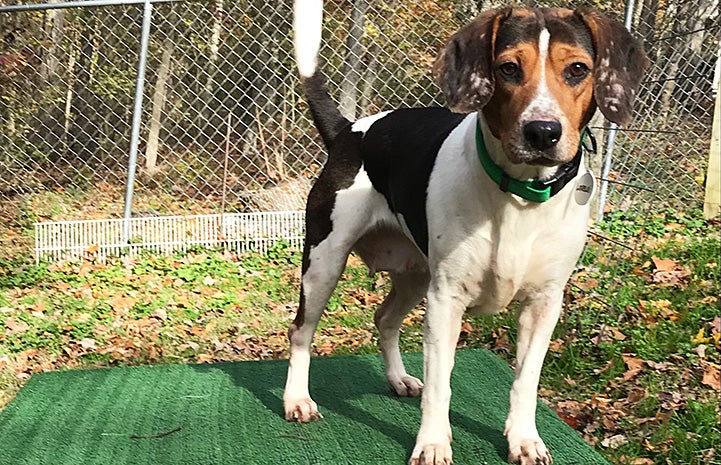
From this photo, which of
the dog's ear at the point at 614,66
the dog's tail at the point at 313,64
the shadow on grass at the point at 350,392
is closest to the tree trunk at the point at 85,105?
the shadow on grass at the point at 350,392


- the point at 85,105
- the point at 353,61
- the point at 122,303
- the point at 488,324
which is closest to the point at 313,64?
the point at 488,324

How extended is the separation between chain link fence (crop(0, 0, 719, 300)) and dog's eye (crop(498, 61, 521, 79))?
5057mm

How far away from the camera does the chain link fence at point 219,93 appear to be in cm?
758

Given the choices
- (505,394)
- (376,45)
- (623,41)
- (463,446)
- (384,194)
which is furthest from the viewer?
(376,45)

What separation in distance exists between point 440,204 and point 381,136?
72cm

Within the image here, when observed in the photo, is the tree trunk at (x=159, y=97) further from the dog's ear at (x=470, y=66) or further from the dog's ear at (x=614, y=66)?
A: the dog's ear at (x=614, y=66)

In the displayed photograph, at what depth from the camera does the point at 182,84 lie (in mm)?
7980

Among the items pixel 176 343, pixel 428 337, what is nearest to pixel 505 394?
pixel 428 337

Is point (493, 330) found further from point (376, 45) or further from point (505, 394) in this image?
point (376, 45)

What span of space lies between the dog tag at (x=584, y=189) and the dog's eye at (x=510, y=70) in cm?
57

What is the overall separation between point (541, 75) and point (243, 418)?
2.10m

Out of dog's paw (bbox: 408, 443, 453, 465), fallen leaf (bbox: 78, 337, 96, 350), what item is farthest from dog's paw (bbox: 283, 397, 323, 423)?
fallen leaf (bbox: 78, 337, 96, 350)

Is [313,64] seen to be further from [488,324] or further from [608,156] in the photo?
[608,156]

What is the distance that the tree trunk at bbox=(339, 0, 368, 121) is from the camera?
7.67 metres
